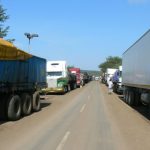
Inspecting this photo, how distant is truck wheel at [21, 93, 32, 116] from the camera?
2023cm

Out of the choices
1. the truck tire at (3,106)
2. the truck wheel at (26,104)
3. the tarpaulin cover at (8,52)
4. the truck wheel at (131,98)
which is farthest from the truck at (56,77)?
the tarpaulin cover at (8,52)

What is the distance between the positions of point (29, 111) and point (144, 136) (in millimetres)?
8750

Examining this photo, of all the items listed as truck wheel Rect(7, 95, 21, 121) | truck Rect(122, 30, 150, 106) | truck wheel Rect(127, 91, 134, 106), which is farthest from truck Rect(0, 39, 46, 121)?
truck wheel Rect(127, 91, 134, 106)

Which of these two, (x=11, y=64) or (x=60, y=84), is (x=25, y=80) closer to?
(x=11, y=64)

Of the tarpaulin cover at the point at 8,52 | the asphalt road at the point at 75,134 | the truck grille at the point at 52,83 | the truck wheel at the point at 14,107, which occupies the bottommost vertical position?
the asphalt road at the point at 75,134

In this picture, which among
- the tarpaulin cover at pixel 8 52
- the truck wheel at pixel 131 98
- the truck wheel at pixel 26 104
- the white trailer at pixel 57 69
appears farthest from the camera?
the white trailer at pixel 57 69

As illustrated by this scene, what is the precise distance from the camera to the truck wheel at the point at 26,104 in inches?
797

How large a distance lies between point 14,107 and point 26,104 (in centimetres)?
223

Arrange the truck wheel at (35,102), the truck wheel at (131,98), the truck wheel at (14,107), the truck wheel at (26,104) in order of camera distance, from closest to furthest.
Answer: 1. the truck wheel at (14,107)
2. the truck wheel at (26,104)
3. the truck wheel at (35,102)
4. the truck wheel at (131,98)

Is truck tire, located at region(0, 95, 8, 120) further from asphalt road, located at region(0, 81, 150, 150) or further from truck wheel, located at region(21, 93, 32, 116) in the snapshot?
truck wheel, located at region(21, 93, 32, 116)

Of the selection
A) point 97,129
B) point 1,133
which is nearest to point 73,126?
point 97,129

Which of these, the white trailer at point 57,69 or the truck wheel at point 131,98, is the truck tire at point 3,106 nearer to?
the truck wheel at point 131,98

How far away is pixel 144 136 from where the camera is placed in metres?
13.5

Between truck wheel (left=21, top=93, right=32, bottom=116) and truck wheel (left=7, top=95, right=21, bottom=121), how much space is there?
1.02m
